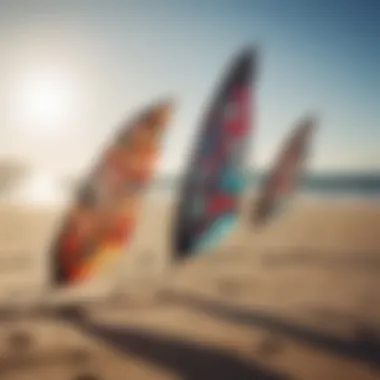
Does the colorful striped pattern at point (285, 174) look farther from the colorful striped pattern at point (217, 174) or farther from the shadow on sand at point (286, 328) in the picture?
the shadow on sand at point (286, 328)

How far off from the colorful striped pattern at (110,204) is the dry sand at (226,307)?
0.04 m

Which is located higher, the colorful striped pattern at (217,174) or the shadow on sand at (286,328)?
the colorful striped pattern at (217,174)

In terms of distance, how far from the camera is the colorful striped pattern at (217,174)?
1628 millimetres

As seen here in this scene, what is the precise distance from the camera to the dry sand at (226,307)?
1.55 meters

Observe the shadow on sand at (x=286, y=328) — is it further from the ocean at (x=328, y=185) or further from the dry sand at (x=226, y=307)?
the ocean at (x=328, y=185)

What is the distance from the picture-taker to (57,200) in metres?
1.54

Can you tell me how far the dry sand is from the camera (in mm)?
1551

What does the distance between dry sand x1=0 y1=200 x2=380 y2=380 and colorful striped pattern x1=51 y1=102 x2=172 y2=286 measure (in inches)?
1.8

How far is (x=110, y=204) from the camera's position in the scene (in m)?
1.62

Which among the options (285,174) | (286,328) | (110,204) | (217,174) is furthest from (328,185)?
(110,204)

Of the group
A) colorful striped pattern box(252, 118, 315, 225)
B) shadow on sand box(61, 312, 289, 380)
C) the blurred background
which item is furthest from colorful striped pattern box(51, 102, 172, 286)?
colorful striped pattern box(252, 118, 315, 225)

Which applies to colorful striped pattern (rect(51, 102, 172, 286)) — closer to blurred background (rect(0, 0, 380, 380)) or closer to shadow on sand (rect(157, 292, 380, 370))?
blurred background (rect(0, 0, 380, 380))

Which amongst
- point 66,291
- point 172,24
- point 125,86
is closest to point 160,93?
point 125,86

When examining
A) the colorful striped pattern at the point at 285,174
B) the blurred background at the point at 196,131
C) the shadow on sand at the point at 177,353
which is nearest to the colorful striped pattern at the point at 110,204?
the blurred background at the point at 196,131
